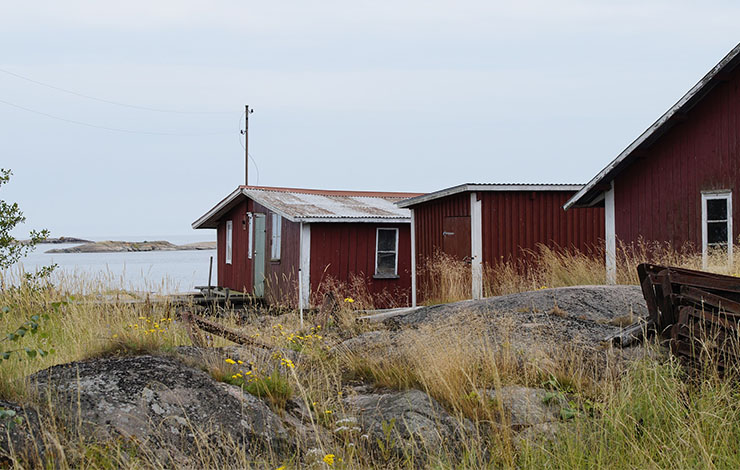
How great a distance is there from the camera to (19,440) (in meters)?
4.37

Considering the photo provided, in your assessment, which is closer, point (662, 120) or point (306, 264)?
point (662, 120)

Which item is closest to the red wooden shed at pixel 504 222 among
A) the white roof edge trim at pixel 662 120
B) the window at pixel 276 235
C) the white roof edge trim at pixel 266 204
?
the white roof edge trim at pixel 662 120

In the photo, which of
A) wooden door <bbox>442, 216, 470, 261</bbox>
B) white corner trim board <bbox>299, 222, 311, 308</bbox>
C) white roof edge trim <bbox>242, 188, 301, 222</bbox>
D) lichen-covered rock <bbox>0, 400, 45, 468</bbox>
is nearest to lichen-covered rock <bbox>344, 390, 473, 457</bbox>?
lichen-covered rock <bbox>0, 400, 45, 468</bbox>

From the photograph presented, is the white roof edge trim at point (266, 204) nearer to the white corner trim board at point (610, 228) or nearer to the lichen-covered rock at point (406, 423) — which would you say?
the white corner trim board at point (610, 228)

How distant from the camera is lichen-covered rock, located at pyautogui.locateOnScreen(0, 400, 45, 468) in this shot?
165 inches

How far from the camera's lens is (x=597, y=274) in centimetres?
1339

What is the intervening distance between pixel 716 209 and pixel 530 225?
179 inches

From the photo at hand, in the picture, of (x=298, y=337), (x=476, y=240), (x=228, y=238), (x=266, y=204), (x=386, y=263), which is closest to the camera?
(x=298, y=337)

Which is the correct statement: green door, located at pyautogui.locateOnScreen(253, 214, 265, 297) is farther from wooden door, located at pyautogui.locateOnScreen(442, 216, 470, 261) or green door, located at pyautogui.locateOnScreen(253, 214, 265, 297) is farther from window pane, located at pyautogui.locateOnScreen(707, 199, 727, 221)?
window pane, located at pyautogui.locateOnScreen(707, 199, 727, 221)

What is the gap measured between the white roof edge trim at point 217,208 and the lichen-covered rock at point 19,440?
17.5 meters

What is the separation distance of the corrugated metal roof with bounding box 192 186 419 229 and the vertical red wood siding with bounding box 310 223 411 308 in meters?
0.44

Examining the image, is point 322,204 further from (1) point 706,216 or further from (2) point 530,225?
(1) point 706,216

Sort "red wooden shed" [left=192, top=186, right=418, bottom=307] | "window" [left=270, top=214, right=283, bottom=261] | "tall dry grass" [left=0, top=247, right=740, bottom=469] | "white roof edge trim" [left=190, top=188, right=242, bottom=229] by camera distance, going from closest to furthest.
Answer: "tall dry grass" [left=0, top=247, right=740, bottom=469], "red wooden shed" [left=192, top=186, right=418, bottom=307], "window" [left=270, top=214, right=283, bottom=261], "white roof edge trim" [left=190, top=188, right=242, bottom=229]

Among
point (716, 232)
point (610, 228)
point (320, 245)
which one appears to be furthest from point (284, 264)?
point (716, 232)
